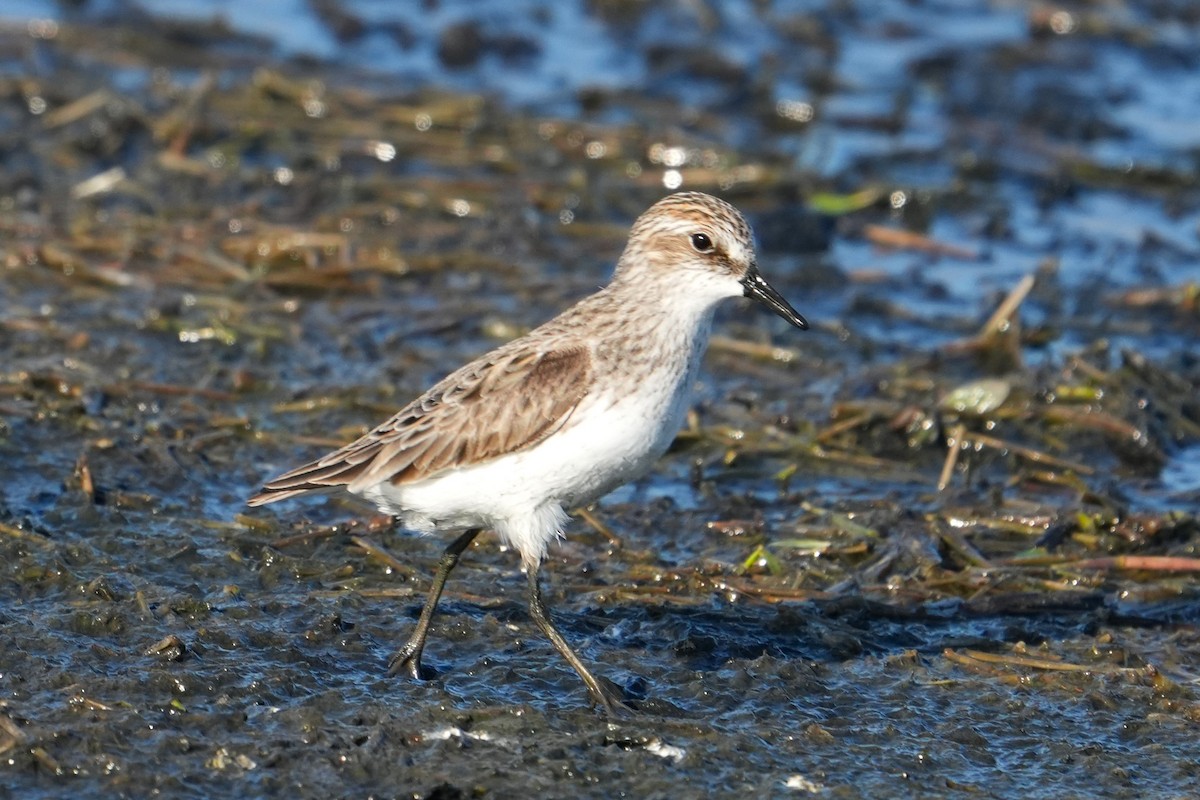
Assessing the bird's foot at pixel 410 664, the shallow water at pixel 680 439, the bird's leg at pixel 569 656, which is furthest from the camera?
the bird's foot at pixel 410 664

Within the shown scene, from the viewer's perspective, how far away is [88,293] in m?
9.55

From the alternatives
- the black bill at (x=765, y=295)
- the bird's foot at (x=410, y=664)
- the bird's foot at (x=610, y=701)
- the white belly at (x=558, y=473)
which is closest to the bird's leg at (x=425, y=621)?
the bird's foot at (x=410, y=664)

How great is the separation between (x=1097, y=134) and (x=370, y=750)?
29.7ft

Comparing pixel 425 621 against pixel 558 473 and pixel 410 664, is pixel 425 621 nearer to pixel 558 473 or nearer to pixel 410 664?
pixel 410 664

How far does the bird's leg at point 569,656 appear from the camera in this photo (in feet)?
20.0

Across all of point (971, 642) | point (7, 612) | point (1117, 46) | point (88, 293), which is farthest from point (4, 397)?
point (1117, 46)

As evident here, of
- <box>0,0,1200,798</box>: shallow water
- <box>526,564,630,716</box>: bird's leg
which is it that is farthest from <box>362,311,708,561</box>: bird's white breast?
<box>0,0,1200,798</box>: shallow water

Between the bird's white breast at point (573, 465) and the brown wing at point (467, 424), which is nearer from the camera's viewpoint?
the bird's white breast at point (573, 465)

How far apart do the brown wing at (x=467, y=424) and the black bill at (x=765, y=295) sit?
685 millimetres

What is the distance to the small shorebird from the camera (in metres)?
6.07

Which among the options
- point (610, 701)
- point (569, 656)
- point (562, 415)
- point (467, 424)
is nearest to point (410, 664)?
point (569, 656)

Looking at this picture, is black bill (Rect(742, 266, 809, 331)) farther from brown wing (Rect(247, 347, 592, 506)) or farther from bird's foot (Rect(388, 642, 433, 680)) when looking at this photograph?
bird's foot (Rect(388, 642, 433, 680))

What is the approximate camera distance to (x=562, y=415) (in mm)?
6105

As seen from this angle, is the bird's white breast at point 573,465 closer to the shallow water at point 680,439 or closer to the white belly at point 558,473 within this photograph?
the white belly at point 558,473
